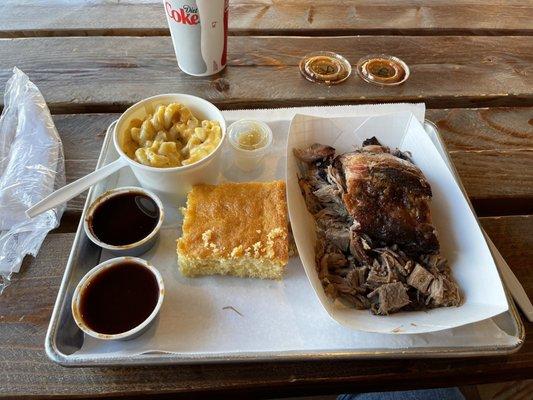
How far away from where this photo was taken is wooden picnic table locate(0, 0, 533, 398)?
3.30 feet

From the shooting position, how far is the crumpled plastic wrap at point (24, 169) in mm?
1213

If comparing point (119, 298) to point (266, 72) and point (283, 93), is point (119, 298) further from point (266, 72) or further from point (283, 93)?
point (266, 72)

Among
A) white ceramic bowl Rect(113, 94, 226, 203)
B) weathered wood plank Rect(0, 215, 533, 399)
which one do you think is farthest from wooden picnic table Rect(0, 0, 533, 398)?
white ceramic bowl Rect(113, 94, 226, 203)

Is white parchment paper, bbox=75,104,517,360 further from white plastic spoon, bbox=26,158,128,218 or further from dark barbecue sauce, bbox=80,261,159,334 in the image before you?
white plastic spoon, bbox=26,158,128,218

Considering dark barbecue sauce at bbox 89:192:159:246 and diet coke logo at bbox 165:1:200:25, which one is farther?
diet coke logo at bbox 165:1:200:25

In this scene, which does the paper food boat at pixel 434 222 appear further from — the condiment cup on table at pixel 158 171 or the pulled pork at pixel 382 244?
the condiment cup on table at pixel 158 171

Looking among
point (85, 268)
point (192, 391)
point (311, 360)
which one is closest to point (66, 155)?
point (85, 268)

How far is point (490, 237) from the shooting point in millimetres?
1289

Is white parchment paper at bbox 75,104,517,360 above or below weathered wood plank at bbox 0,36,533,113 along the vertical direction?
below

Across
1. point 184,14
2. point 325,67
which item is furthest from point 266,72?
point 184,14

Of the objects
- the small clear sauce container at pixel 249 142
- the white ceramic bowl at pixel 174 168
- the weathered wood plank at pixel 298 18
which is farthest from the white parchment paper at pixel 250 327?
the weathered wood plank at pixel 298 18

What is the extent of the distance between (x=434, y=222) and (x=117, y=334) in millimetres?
971

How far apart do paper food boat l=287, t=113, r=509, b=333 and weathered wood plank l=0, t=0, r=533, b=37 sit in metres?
0.79

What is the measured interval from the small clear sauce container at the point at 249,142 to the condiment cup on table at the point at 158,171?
0.10 metres
